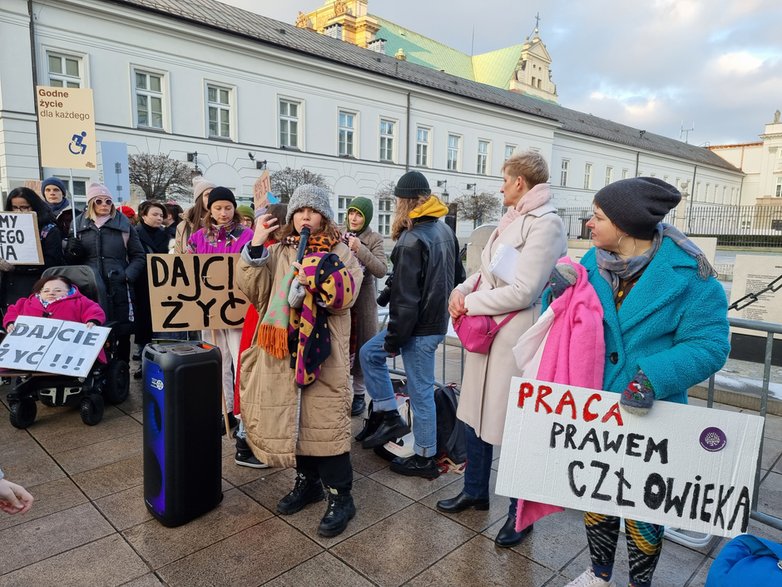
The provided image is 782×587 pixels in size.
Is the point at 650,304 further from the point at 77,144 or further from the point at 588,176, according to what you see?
the point at 588,176

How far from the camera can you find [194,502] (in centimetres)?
292

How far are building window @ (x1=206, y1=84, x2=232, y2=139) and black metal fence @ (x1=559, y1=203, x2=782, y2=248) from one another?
1399 cm

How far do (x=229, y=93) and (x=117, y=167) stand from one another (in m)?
11.0

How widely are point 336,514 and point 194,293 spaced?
1.69 m

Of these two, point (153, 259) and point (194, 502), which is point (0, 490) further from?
point (153, 259)

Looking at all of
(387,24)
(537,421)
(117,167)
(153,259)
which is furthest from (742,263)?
(387,24)

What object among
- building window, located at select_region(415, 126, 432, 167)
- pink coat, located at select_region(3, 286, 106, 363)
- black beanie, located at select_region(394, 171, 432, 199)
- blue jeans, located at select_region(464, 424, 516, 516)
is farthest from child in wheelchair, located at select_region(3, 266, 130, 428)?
building window, located at select_region(415, 126, 432, 167)

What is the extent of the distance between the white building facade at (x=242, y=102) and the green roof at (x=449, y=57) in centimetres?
1464

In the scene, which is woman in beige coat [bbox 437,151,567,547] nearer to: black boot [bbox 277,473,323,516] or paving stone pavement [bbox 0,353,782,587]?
paving stone pavement [bbox 0,353,782,587]

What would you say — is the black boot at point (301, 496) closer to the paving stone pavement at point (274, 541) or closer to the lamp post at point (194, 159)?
the paving stone pavement at point (274, 541)

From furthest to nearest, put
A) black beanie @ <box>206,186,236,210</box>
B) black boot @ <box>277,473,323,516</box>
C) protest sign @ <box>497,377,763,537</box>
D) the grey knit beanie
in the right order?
black beanie @ <box>206,186,236,210</box>, black boot @ <box>277,473,323,516</box>, the grey knit beanie, protest sign @ <box>497,377,763,537</box>

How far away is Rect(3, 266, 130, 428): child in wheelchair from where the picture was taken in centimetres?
431

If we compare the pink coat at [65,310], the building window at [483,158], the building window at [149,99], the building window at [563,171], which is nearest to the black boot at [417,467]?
the pink coat at [65,310]

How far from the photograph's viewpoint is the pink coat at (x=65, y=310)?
452cm
